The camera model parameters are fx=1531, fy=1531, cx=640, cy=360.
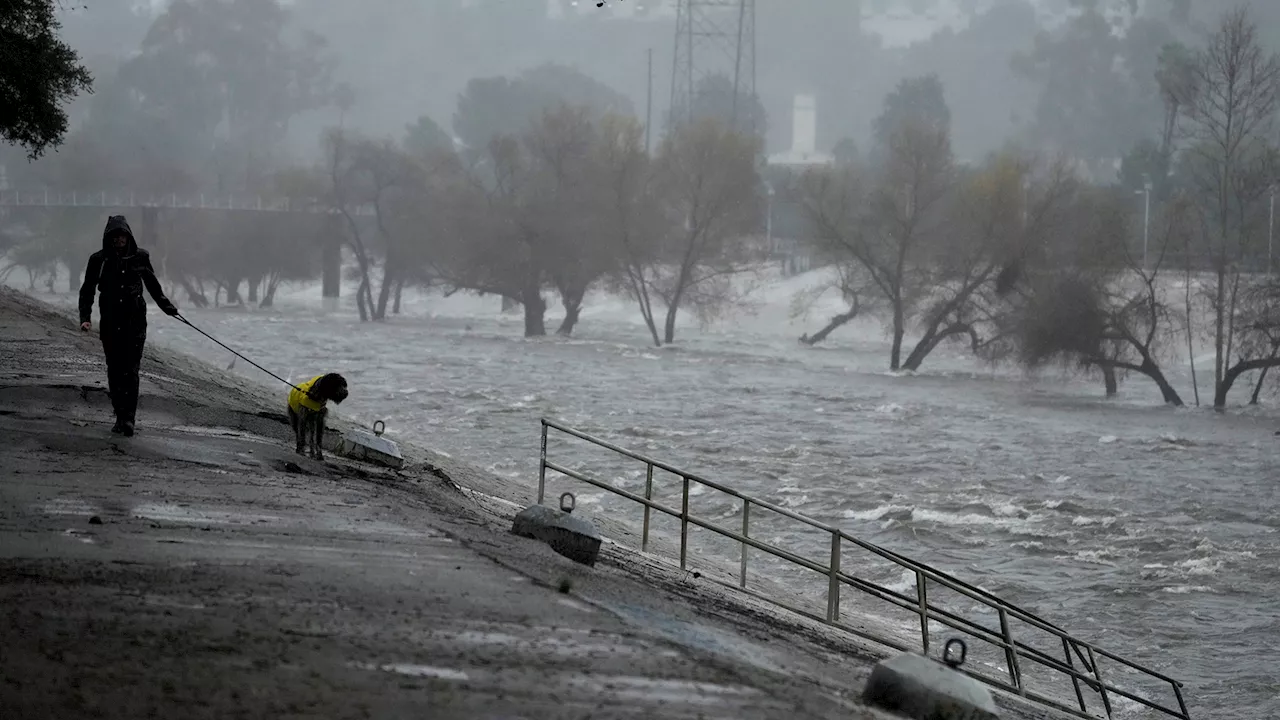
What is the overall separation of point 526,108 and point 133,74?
34280mm

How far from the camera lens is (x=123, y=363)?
12062 millimetres

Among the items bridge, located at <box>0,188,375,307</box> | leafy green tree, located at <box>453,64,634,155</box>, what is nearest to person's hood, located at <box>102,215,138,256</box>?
bridge, located at <box>0,188,375,307</box>

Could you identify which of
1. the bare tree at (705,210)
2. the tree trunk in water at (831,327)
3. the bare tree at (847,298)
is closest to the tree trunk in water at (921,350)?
the bare tree at (847,298)

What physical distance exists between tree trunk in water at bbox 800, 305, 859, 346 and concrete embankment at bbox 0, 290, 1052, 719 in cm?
5746

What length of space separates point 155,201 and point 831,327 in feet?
175

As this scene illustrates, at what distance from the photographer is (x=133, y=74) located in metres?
127

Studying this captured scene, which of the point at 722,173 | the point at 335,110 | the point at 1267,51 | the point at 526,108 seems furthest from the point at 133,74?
the point at 1267,51

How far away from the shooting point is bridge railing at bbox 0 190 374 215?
95375 mm

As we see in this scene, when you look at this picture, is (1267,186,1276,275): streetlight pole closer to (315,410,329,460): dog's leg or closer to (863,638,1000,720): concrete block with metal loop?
(315,410,329,460): dog's leg

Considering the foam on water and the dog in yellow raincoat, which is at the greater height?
the dog in yellow raincoat

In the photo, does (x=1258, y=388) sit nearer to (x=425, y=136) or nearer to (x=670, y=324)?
(x=670, y=324)

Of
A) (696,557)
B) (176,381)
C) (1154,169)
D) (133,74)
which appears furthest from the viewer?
(133,74)

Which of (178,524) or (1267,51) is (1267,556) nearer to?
(178,524)

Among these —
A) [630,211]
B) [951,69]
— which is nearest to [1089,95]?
[951,69]
